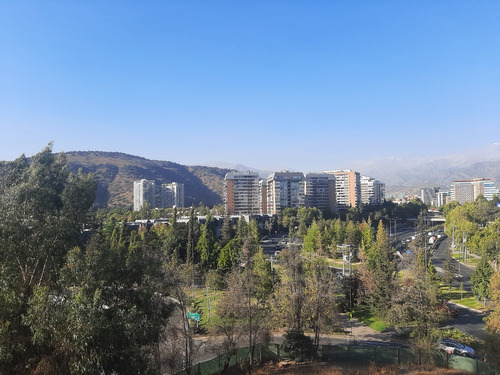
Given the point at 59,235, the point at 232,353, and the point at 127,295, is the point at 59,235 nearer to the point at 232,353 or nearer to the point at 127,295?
the point at 127,295

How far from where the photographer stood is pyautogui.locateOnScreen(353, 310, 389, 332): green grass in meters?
21.2

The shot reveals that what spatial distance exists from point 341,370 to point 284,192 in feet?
224

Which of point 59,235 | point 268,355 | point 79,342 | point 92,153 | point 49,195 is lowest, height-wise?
point 268,355

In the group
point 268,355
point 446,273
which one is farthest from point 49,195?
point 446,273

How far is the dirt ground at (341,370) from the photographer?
1399 centimetres

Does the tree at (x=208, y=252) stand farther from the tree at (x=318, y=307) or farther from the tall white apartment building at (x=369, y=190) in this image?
the tall white apartment building at (x=369, y=190)

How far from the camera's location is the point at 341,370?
47.3 feet

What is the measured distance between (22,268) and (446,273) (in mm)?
28848

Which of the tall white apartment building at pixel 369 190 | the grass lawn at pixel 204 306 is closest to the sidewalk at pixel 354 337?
the grass lawn at pixel 204 306

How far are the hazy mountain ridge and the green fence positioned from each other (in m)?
105

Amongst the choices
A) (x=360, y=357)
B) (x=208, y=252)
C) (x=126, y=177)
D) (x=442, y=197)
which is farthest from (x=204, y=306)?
(x=442, y=197)

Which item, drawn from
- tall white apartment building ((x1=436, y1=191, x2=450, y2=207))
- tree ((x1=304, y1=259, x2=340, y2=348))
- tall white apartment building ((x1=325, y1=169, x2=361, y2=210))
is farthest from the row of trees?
tall white apartment building ((x1=436, y1=191, x2=450, y2=207))

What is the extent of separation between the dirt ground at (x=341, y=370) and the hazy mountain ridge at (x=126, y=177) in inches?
4182

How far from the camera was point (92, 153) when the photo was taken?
182 metres
